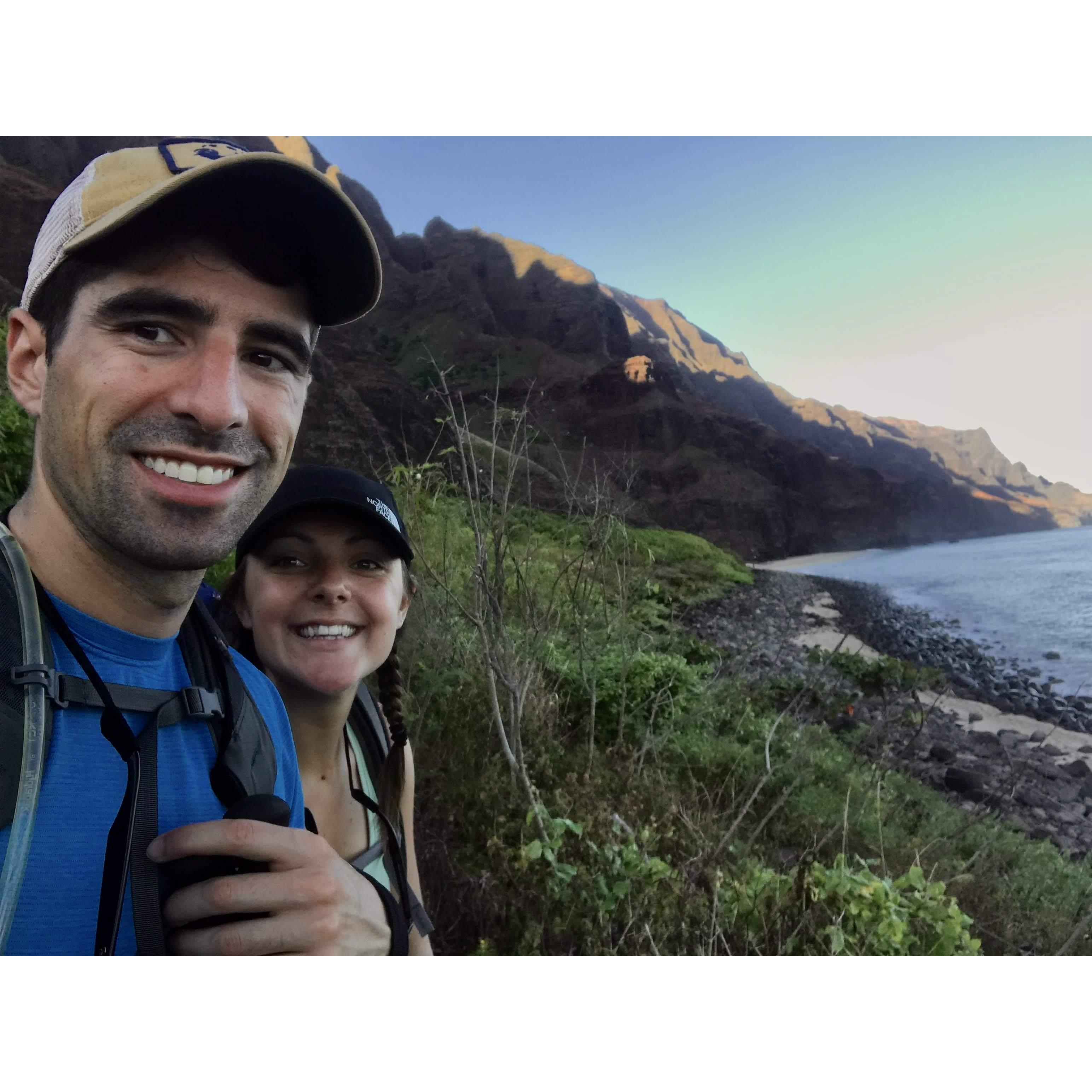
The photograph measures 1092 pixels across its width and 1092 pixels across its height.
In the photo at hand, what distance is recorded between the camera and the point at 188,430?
2.85 feet

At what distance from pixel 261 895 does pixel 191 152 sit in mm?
1018

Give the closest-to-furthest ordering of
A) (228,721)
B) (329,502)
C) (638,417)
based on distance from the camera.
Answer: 1. (228,721)
2. (329,502)
3. (638,417)

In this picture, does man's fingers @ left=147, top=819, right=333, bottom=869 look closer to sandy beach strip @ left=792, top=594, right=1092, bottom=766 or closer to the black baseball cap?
the black baseball cap

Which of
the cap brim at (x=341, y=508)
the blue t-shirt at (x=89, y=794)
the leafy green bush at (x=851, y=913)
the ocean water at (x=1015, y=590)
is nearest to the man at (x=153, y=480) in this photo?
the blue t-shirt at (x=89, y=794)

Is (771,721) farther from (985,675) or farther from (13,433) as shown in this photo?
(13,433)

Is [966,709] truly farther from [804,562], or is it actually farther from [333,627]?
[333,627]

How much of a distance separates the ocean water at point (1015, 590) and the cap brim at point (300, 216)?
7.84ft

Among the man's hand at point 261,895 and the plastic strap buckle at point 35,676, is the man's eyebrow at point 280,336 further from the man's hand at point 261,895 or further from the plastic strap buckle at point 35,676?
the man's hand at point 261,895

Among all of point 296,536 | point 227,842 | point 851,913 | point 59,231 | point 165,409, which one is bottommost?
point 851,913

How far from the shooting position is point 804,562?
280 cm

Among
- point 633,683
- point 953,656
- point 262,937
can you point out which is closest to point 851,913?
point 953,656

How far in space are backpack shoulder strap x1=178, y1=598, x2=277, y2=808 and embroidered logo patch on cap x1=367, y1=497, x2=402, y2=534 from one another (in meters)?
0.47

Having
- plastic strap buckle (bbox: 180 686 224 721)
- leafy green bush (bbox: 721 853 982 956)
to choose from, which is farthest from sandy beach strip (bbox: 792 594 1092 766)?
plastic strap buckle (bbox: 180 686 224 721)

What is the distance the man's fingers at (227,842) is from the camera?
2.55 feet
